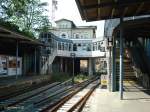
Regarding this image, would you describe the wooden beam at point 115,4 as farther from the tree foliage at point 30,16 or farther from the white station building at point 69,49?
the tree foliage at point 30,16

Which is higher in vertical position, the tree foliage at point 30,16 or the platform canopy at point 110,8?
the tree foliage at point 30,16

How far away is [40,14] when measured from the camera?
5972cm

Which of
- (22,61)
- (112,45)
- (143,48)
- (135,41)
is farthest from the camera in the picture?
(22,61)

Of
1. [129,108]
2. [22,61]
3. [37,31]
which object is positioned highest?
[37,31]

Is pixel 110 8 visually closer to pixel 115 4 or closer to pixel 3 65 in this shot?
pixel 115 4

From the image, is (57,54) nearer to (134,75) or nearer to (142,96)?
(134,75)

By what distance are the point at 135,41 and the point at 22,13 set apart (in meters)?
31.1

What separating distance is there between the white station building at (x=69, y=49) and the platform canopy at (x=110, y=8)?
22085 millimetres

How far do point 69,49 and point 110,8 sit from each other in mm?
44508

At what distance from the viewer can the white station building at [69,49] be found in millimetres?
47719

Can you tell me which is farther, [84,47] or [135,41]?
[84,47]

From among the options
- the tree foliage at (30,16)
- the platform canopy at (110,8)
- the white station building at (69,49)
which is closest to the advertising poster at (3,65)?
the white station building at (69,49)

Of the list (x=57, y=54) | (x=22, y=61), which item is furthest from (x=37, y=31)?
(x=22, y=61)

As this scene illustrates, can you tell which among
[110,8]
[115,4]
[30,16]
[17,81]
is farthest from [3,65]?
[30,16]
